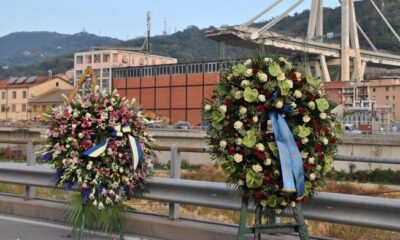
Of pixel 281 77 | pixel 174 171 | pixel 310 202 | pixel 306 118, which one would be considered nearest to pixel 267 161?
pixel 306 118

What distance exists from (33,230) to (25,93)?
119 meters

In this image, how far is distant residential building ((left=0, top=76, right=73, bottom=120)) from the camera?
391ft

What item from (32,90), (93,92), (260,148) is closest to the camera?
(260,148)

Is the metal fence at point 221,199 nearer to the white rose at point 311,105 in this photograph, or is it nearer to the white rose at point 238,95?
the white rose at point 311,105

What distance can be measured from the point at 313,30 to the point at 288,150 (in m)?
106

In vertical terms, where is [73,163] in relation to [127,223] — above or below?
above

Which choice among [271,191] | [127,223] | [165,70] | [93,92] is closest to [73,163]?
[93,92]

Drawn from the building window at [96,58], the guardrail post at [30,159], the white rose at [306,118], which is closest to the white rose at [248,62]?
the white rose at [306,118]

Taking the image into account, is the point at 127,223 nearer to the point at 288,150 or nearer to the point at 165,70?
the point at 288,150

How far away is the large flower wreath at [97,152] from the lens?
6418mm

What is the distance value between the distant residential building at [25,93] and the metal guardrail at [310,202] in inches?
4487

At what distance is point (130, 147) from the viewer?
649 cm

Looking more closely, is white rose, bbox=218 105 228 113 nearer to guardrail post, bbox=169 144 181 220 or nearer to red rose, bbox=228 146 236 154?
red rose, bbox=228 146 236 154

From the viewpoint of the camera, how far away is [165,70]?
340ft
